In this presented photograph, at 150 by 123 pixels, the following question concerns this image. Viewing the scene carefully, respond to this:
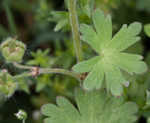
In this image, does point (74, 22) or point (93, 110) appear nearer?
point (74, 22)

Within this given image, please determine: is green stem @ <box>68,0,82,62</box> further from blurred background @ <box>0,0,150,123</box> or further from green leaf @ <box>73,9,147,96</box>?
blurred background @ <box>0,0,150,123</box>

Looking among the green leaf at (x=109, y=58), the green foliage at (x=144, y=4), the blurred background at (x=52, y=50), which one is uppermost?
the green leaf at (x=109, y=58)

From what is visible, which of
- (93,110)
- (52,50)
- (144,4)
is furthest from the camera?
(52,50)

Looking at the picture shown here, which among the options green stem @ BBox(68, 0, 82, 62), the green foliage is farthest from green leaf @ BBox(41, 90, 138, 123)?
the green foliage

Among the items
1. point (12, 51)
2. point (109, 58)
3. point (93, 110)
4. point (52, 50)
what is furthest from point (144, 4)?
point (12, 51)

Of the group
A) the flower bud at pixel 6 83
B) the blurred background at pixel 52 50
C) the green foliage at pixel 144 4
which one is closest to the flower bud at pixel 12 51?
the flower bud at pixel 6 83

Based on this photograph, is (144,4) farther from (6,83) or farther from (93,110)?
(6,83)

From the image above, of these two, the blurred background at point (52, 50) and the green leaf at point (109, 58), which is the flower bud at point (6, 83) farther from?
the green leaf at point (109, 58)
